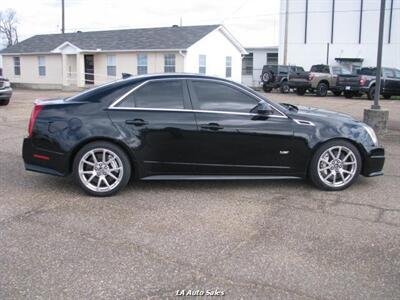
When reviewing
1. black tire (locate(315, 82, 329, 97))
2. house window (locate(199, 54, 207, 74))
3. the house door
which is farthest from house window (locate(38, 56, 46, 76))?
black tire (locate(315, 82, 329, 97))

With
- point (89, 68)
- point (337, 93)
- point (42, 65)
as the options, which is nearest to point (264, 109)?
point (337, 93)

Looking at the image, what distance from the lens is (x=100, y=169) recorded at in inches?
235

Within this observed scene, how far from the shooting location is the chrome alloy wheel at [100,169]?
5952 mm

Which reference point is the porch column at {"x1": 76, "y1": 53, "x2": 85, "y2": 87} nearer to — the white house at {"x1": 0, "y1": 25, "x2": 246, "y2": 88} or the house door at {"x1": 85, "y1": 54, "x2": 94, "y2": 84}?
the white house at {"x1": 0, "y1": 25, "x2": 246, "y2": 88}

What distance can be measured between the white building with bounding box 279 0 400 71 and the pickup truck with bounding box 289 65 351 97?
493 inches

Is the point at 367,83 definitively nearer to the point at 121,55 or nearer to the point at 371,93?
the point at 371,93

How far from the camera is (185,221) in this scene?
5.12 metres

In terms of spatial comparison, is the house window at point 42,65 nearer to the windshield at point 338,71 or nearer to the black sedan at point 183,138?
the windshield at point 338,71

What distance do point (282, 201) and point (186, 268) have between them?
2.23 metres

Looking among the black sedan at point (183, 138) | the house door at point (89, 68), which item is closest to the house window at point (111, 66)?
the house door at point (89, 68)

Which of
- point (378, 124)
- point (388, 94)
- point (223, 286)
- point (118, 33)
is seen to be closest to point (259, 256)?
point (223, 286)

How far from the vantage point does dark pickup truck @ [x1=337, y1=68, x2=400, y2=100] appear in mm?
25969

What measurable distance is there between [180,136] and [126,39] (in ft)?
98.1

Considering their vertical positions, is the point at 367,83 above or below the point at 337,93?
above
